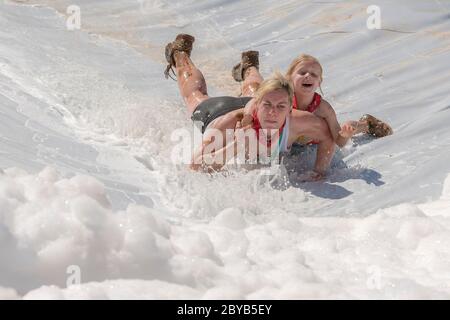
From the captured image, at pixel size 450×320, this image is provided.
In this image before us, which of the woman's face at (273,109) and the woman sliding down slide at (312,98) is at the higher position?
the woman sliding down slide at (312,98)

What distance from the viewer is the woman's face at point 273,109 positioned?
8.80 feet

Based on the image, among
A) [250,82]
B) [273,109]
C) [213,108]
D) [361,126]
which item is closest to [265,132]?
[273,109]

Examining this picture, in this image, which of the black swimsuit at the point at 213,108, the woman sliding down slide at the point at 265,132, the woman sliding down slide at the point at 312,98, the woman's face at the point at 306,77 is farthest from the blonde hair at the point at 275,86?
the black swimsuit at the point at 213,108

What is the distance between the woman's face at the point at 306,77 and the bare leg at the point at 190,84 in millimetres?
594

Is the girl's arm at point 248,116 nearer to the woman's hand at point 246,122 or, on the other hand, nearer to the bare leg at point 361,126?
the woman's hand at point 246,122

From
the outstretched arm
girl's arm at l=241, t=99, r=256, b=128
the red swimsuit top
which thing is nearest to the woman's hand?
girl's arm at l=241, t=99, r=256, b=128

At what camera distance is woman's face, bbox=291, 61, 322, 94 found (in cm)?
295

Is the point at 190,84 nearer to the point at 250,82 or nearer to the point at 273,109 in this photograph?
the point at 250,82

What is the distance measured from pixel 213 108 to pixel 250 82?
0.48 m

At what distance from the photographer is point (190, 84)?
3537 millimetres

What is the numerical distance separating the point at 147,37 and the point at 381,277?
360 cm

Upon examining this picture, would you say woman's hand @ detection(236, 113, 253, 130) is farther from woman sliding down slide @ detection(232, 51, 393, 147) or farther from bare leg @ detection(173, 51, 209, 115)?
bare leg @ detection(173, 51, 209, 115)

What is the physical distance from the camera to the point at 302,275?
61.0 inches
